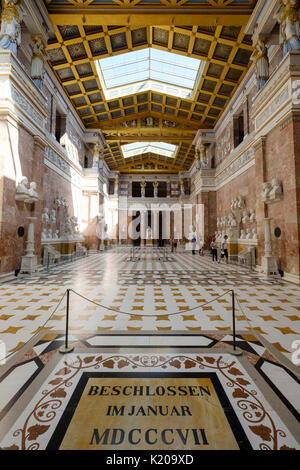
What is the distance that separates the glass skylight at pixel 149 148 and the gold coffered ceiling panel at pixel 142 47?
5.30 metres

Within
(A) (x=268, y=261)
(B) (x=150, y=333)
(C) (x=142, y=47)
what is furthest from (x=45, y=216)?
(C) (x=142, y=47)

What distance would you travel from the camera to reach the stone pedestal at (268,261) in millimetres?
7591

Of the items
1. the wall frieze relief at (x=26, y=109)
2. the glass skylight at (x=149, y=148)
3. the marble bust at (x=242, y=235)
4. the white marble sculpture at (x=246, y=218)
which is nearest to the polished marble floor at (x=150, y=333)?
the white marble sculpture at (x=246, y=218)

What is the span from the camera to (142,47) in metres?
11.6

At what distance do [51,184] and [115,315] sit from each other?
10.3 metres

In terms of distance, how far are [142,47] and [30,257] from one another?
39.3 ft

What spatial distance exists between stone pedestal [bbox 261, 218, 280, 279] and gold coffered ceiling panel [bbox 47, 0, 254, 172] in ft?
27.9

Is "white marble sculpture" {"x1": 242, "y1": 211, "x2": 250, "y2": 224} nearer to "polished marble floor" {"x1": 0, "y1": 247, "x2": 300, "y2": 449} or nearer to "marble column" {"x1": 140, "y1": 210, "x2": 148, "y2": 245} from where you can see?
"polished marble floor" {"x1": 0, "y1": 247, "x2": 300, "y2": 449}

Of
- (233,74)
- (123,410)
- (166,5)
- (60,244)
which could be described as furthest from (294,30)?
(60,244)

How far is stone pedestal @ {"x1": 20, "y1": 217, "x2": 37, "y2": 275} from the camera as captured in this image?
25.5ft

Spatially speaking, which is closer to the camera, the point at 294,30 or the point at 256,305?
the point at 256,305

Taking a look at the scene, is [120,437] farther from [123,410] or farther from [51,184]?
[51,184]

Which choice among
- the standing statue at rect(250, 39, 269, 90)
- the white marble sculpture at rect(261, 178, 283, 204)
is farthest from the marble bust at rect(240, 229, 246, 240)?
the standing statue at rect(250, 39, 269, 90)

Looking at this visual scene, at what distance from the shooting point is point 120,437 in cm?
159
